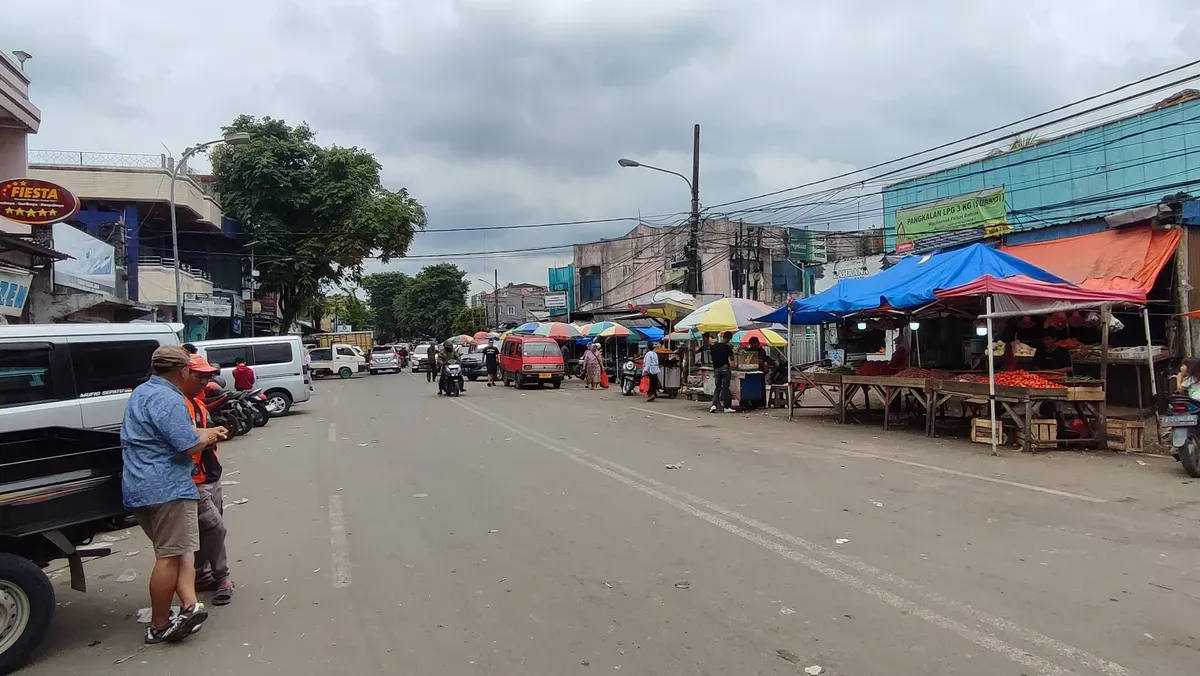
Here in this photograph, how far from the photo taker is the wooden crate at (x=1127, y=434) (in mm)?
10250

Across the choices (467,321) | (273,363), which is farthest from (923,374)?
(467,321)

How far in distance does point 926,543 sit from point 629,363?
1750 cm

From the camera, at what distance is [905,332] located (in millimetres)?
18859

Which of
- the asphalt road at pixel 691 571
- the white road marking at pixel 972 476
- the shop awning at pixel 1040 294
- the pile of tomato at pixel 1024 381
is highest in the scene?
the shop awning at pixel 1040 294

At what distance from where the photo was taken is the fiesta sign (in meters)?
13.6

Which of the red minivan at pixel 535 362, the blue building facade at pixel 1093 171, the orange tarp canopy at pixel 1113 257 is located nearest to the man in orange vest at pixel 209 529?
the orange tarp canopy at pixel 1113 257

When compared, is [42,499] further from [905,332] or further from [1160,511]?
[905,332]

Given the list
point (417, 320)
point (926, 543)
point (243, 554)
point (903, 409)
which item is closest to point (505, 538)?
point (243, 554)

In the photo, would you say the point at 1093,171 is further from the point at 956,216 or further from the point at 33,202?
the point at 33,202

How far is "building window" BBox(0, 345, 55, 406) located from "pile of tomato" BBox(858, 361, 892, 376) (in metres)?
13.4

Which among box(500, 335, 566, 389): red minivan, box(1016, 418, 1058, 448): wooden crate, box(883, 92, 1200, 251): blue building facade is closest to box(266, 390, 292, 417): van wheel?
box(500, 335, 566, 389): red minivan

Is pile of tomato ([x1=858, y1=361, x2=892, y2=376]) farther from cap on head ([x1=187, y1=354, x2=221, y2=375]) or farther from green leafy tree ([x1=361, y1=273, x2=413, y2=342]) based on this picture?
green leafy tree ([x1=361, y1=273, x2=413, y2=342])

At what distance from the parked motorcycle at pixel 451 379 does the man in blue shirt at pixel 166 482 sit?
18952 millimetres

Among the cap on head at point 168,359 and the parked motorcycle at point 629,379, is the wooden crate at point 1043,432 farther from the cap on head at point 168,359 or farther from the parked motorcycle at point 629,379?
the parked motorcycle at point 629,379
